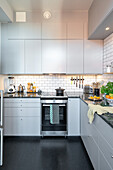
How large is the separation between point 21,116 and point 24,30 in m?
1.93

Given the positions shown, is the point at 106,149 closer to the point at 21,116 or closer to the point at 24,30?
the point at 21,116

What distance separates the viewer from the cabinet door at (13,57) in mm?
3398

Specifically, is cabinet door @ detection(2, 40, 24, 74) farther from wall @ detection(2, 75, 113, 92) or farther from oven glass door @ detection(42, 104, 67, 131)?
oven glass door @ detection(42, 104, 67, 131)

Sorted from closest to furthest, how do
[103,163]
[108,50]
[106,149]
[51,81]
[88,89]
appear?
1. [106,149]
2. [103,163]
3. [108,50]
4. [88,89]
5. [51,81]

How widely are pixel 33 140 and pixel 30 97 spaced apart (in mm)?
877

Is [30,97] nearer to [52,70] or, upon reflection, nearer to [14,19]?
[52,70]

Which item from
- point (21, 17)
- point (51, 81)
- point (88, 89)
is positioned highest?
point (21, 17)

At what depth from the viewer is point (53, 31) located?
132 inches

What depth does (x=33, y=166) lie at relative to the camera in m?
2.12

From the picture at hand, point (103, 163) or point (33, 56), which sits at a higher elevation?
point (33, 56)

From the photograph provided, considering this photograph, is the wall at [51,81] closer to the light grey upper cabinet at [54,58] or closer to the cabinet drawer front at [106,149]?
the light grey upper cabinet at [54,58]

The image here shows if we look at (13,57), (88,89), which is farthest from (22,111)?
(88,89)

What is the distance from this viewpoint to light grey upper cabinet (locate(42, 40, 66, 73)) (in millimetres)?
3414

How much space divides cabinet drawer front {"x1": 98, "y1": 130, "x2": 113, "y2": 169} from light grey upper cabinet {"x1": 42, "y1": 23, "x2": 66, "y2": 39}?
2.47 m
